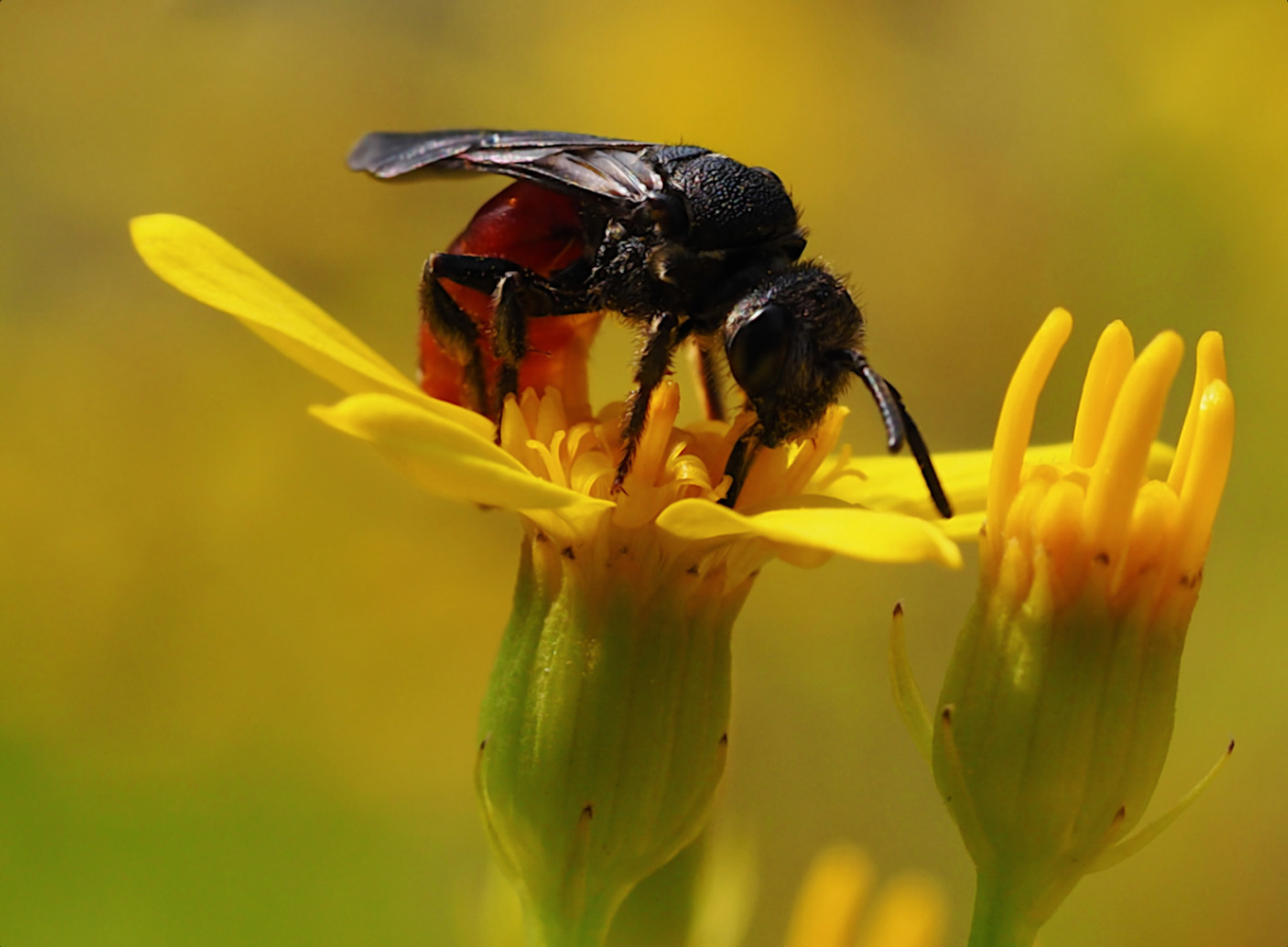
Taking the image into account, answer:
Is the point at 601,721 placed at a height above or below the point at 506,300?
below

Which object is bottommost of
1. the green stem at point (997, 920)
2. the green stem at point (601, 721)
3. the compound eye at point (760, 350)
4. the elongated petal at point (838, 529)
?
the green stem at point (997, 920)

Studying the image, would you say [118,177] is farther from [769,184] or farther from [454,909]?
[769,184]

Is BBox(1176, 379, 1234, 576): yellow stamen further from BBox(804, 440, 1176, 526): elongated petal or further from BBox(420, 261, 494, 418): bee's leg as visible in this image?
BBox(420, 261, 494, 418): bee's leg

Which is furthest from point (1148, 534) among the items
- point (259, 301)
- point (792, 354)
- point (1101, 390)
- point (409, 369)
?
point (409, 369)

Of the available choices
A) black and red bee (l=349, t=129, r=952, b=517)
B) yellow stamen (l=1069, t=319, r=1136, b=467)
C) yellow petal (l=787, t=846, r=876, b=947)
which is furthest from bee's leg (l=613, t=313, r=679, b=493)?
yellow petal (l=787, t=846, r=876, b=947)

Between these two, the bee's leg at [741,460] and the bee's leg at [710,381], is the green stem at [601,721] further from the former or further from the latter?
the bee's leg at [710,381]

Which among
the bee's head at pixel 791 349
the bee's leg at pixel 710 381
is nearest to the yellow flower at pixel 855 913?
the bee's leg at pixel 710 381

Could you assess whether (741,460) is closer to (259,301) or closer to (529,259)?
(529,259)

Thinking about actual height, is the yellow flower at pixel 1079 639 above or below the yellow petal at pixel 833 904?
above
